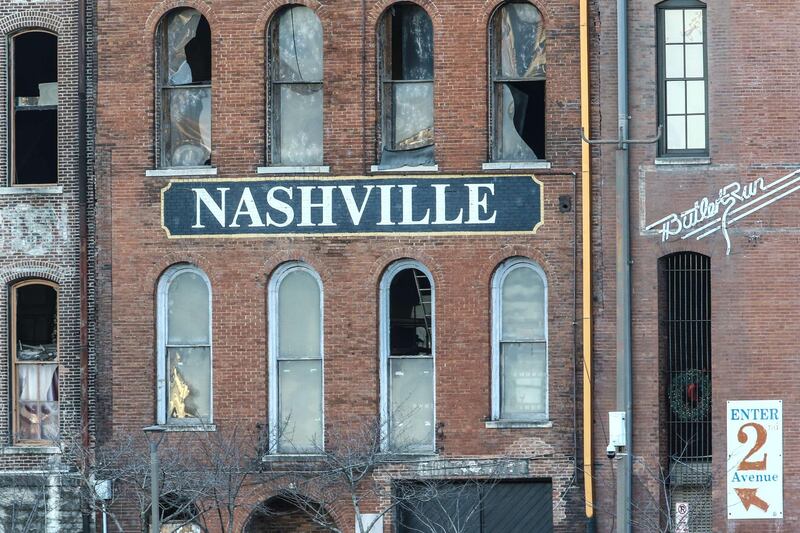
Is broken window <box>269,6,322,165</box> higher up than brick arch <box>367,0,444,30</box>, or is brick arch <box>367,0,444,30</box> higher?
brick arch <box>367,0,444,30</box>

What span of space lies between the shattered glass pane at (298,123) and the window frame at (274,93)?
0.9 inches

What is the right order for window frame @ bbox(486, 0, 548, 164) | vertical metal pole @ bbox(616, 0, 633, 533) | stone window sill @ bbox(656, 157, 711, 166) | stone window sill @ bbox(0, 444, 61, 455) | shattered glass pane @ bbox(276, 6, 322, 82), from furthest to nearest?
1. stone window sill @ bbox(0, 444, 61, 455)
2. shattered glass pane @ bbox(276, 6, 322, 82)
3. window frame @ bbox(486, 0, 548, 164)
4. stone window sill @ bbox(656, 157, 711, 166)
5. vertical metal pole @ bbox(616, 0, 633, 533)

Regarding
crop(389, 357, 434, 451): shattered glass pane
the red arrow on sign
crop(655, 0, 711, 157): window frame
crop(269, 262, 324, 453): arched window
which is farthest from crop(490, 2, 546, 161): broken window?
the red arrow on sign

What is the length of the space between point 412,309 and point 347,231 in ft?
5.39

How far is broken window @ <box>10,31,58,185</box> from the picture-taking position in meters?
27.2

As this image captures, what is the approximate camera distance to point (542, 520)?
84.4ft

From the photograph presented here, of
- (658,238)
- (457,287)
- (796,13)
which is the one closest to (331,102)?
(457,287)

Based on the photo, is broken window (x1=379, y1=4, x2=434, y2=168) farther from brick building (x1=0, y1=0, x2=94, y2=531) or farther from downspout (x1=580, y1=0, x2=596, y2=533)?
brick building (x1=0, y1=0, x2=94, y2=531)

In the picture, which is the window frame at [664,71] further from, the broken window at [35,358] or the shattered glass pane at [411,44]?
the broken window at [35,358]

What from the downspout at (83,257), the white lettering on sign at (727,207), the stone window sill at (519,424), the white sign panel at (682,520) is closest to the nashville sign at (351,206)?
the downspout at (83,257)

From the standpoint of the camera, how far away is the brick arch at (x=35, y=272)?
26.8m

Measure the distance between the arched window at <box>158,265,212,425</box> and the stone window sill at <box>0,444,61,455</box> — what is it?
2.00 m

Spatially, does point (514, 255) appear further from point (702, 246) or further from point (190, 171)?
point (190, 171)

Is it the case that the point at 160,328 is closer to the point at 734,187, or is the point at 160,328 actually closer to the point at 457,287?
the point at 457,287
